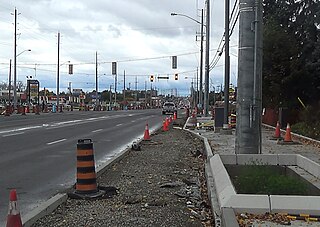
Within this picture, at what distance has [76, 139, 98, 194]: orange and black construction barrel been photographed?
28.9ft

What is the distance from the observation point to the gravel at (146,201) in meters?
6.95

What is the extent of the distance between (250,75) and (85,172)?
12.5 feet

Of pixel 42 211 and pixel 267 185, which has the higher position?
pixel 267 185

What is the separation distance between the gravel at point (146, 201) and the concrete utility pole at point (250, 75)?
148 cm

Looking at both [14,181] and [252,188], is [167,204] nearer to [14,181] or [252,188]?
[252,188]

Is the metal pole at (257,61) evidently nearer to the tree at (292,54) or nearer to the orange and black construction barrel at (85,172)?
the orange and black construction barrel at (85,172)

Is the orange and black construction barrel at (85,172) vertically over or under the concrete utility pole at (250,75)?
under

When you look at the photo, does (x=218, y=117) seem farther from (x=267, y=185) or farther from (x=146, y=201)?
(x=267, y=185)

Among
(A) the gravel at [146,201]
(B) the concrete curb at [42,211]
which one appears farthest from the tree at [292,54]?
(B) the concrete curb at [42,211]

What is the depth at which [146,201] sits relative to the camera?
8273mm

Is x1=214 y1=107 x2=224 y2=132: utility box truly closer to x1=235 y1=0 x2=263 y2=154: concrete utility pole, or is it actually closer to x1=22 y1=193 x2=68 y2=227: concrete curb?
x1=235 y1=0 x2=263 y2=154: concrete utility pole

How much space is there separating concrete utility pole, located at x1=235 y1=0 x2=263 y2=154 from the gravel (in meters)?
1.48

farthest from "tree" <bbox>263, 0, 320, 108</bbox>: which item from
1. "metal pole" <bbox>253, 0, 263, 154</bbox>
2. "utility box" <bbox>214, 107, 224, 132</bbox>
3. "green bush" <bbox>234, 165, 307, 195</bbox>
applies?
"green bush" <bbox>234, 165, 307, 195</bbox>

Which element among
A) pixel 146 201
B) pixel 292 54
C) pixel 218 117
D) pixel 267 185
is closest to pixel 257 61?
pixel 267 185
